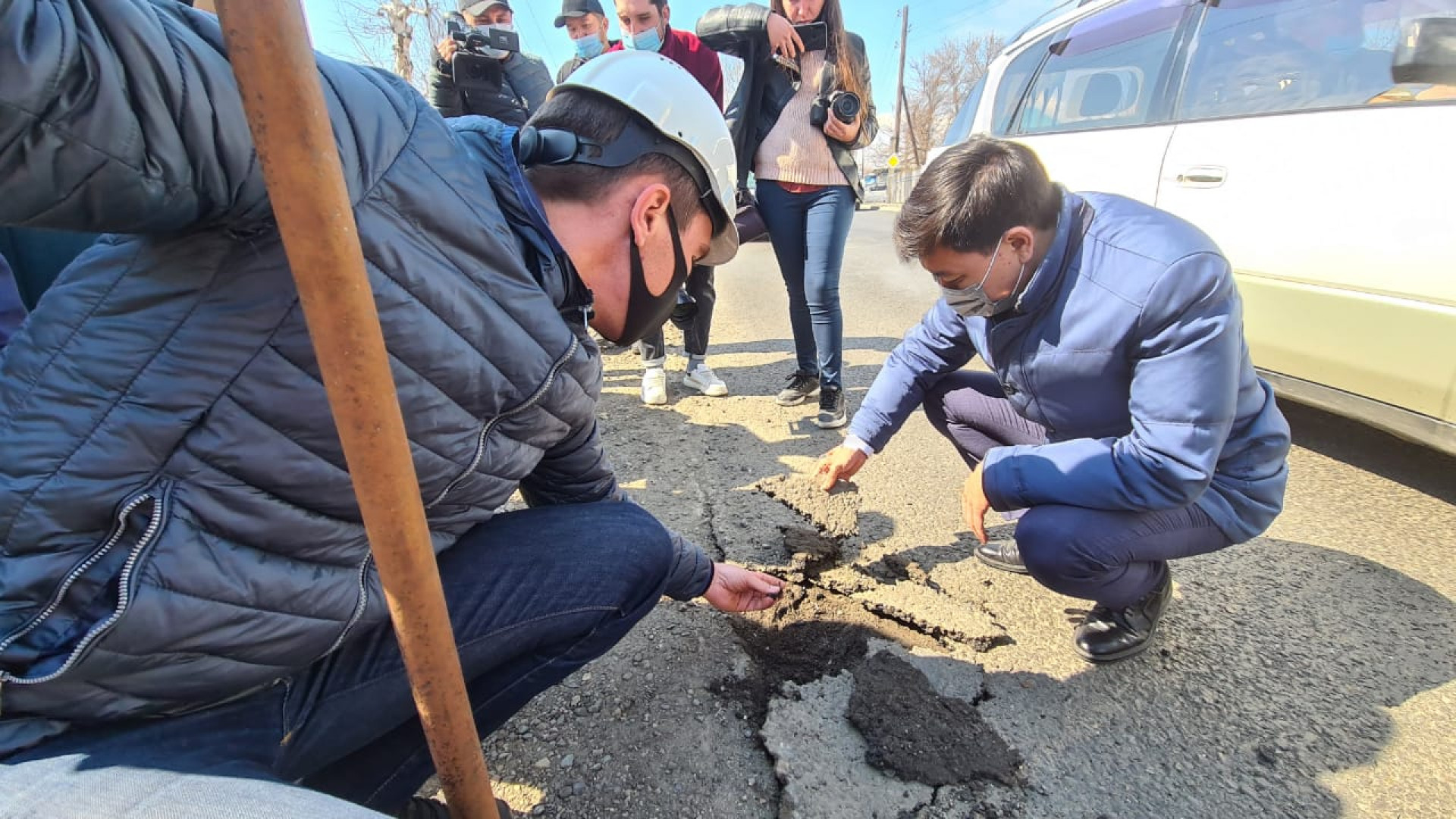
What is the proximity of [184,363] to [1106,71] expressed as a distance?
13.9ft

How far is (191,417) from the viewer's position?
2.99 feet

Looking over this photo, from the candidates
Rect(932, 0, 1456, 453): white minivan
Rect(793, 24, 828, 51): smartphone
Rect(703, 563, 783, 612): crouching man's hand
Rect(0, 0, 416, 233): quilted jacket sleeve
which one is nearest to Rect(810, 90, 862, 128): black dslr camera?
Rect(793, 24, 828, 51): smartphone

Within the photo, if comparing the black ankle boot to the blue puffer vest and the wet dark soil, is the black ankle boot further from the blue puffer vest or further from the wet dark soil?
the wet dark soil

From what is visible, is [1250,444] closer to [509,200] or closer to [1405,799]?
[1405,799]

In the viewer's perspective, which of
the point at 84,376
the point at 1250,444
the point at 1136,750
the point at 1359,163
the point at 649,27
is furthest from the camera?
the point at 649,27

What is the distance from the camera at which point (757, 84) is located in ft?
10.8

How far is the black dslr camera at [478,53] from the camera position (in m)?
3.53

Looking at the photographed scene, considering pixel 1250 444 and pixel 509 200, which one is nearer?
pixel 509 200

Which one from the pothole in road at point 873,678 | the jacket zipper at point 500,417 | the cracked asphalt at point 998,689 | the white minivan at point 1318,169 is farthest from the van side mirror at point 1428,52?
the jacket zipper at point 500,417

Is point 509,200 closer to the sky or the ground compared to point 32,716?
closer to the sky

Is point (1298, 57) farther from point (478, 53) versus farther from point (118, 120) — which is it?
point (118, 120)

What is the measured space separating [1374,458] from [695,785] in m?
3.17

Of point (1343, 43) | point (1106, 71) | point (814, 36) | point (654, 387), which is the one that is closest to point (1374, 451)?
point (1343, 43)

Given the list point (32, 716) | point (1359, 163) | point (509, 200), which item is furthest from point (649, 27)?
point (32, 716)
